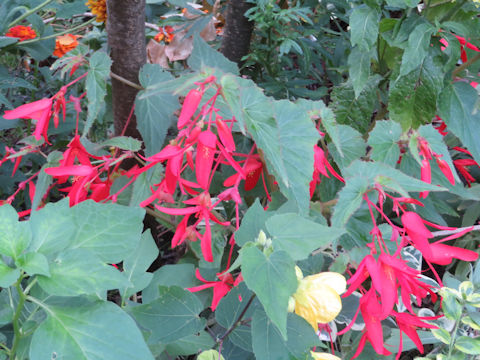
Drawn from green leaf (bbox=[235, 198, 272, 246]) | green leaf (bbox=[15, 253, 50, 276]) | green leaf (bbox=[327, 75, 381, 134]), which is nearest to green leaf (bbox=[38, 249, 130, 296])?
green leaf (bbox=[15, 253, 50, 276])

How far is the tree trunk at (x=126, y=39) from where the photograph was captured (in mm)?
808

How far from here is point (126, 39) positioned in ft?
2.72

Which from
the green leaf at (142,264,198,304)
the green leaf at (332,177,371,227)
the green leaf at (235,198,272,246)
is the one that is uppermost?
the green leaf at (332,177,371,227)

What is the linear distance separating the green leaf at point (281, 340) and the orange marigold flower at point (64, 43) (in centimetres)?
100

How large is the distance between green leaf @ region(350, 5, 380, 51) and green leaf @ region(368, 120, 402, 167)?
15 cm

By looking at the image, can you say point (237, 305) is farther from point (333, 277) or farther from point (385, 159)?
point (385, 159)

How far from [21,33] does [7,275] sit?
98 centimetres

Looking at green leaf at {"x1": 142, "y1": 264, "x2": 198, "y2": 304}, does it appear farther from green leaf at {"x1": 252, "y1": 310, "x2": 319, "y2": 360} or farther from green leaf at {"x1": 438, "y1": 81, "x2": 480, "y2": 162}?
green leaf at {"x1": 438, "y1": 81, "x2": 480, "y2": 162}

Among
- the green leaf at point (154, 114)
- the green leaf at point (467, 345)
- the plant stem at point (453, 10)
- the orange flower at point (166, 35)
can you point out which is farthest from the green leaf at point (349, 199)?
the orange flower at point (166, 35)

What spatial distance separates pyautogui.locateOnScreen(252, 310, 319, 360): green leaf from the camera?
1.54ft

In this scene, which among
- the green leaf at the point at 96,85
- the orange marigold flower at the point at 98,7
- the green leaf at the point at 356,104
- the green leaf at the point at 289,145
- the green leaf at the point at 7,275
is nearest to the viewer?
the green leaf at the point at 7,275

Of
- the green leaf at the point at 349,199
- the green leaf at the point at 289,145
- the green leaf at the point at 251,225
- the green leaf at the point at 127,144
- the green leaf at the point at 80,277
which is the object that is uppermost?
the green leaf at the point at 289,145

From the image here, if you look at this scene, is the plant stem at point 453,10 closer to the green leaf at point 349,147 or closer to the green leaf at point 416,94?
the green leaf at point 416,94

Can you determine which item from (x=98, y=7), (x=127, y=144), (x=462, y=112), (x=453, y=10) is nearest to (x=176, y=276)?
(x=127, y=144)
